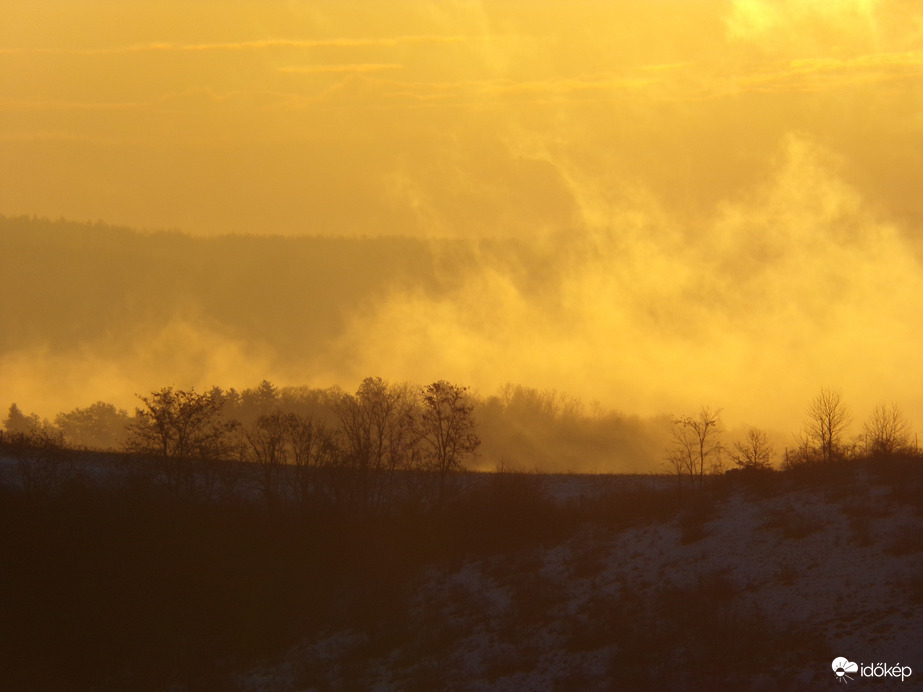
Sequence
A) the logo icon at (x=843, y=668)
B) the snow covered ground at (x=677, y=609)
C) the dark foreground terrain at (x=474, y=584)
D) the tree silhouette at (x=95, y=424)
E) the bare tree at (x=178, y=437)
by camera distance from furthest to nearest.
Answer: the tree silhouette at (x=95, y=424), the bare tree at (x=178, y=437), the dark foreground terrain at (x=474, y=584), the snow covered ground at (x=677, y=609), the logo icon at (x=843, y=668)

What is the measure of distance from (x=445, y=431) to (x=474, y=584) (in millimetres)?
20567

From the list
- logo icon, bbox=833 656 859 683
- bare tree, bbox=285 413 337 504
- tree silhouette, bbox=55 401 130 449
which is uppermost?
tree silhouette, bbox=55 401 130 449

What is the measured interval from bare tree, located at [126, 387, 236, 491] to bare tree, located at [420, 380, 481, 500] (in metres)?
11.2

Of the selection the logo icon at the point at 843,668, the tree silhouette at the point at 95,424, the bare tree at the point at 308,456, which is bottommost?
the logo icon at the point at 843,668

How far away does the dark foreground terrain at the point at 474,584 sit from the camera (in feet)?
76.1

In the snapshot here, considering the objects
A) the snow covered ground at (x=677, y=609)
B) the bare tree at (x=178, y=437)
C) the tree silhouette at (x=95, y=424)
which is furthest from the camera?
the tree silhouette at (x=95, y=424)

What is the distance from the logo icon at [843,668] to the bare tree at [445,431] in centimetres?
3229

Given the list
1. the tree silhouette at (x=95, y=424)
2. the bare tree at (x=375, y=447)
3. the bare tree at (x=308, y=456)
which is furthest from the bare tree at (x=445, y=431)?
the tree silhouette at (x=95, y=424)

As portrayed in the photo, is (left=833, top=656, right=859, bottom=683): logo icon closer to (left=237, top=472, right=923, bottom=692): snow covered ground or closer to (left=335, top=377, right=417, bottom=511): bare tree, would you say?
(left=237, top=472, right=923, bottom=692): snow covered ground

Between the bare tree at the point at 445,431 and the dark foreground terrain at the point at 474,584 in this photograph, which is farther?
the bare tree at the point at 445,431

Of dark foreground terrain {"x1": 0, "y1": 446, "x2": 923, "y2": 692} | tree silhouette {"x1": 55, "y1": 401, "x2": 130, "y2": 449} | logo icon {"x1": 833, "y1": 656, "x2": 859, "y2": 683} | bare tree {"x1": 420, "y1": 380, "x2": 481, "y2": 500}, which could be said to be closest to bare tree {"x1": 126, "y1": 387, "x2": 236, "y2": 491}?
dark foreground terrain {"x1": 0, "y1": 446, "x2": 923, "y2": 692}

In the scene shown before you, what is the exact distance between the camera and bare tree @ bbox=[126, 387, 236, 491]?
160ft

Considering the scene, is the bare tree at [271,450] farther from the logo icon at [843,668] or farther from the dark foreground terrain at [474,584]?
the logo icon at [843,668]

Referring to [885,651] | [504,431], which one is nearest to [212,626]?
[885,651]
